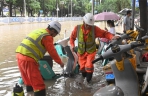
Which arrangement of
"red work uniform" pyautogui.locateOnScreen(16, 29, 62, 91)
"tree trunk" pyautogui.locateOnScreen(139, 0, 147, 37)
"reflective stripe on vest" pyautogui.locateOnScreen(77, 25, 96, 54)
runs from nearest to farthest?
1. "red work uniform" pyautogui.locateOnScreen(16, 29, 62, 91)
2. "reflective stripe on vest" pyautogui.locateOnScreen(77, 25, 96, 54)
3. "tree trunk" pyautogui.locateOnScreen(139, 0, 147, 37)

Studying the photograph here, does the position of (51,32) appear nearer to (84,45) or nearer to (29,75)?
(29,75)

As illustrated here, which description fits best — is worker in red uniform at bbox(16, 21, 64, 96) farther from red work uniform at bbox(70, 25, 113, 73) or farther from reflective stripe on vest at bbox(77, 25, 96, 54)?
reflective stripe on vest at bbox(77, 25, 96, 54)

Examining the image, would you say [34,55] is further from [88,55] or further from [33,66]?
[88,55]

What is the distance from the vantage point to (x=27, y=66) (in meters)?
4.21

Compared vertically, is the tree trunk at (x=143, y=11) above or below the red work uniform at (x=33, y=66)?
above

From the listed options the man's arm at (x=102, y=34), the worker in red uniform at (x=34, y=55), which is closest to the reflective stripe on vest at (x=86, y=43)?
the man's arm at (x=102, y=34)

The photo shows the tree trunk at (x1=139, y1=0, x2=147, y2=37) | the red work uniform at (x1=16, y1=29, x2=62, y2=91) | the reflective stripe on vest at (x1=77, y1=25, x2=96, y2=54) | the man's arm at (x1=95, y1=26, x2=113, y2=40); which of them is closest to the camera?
the red work uniform at (x1=16, y1=29, x2=62, y2=91)

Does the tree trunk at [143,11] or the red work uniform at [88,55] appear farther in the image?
the tree trunk at [143,11]

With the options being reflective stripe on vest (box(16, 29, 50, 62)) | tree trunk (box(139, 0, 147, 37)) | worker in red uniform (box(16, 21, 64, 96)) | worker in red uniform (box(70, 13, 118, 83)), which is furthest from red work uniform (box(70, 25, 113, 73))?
tree trunk (box(139, 0, 147, 37))

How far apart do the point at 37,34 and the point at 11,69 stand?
3.93 metres

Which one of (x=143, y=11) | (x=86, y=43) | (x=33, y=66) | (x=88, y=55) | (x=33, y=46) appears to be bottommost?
(x=88, y=55)

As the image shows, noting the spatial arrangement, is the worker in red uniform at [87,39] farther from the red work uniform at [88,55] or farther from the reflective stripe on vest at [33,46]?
the reflective stripe on vest at [33,46]

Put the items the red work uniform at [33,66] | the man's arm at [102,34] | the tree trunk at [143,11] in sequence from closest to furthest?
the red work uniform at [33,66] → the man's arm at [102,34] → the tree trunk at [143,11]

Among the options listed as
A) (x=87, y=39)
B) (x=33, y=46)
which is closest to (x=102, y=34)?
(x=87, y=39)
